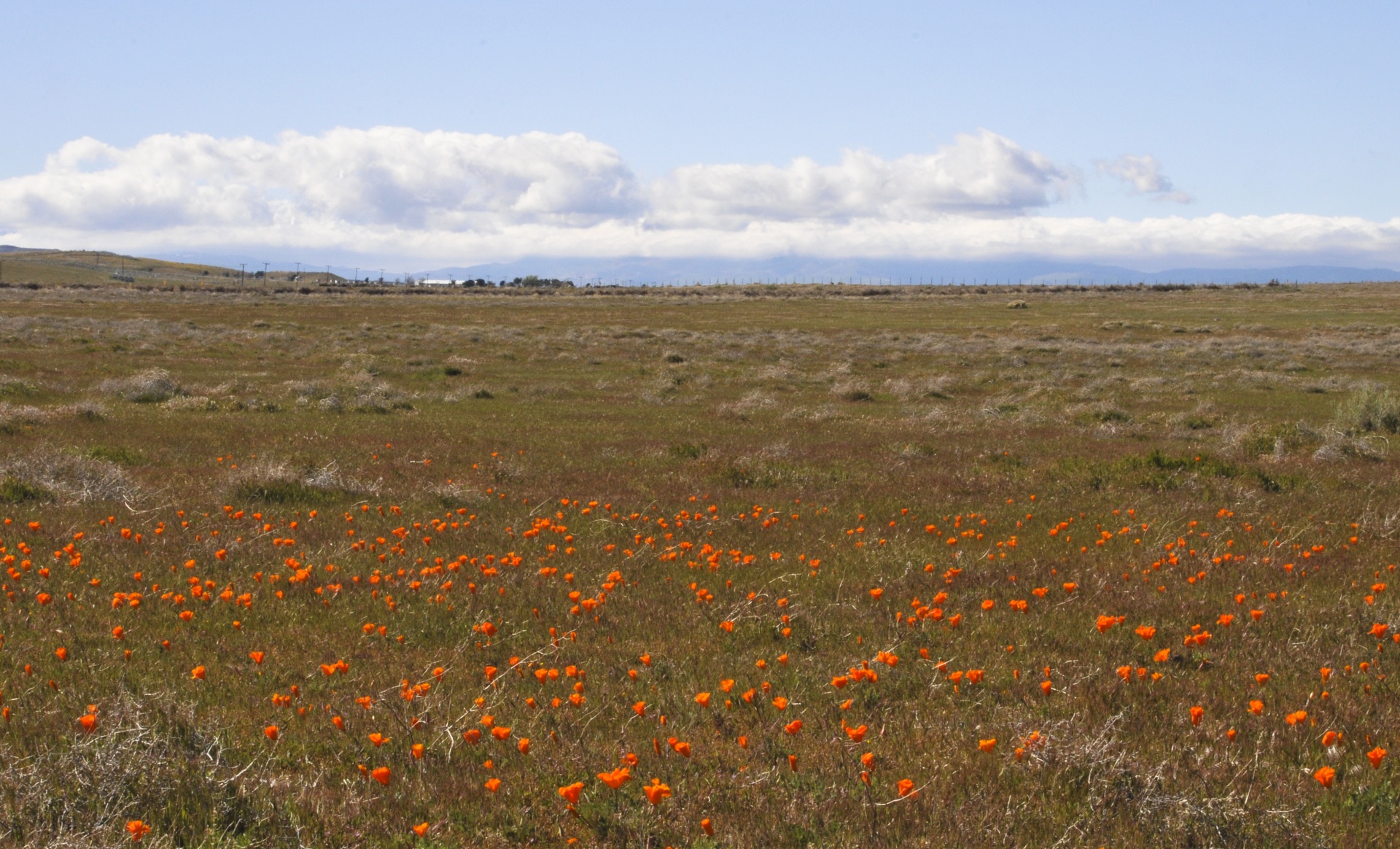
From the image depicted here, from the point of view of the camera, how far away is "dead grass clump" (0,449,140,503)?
1096 centimetres

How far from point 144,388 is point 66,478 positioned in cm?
1384

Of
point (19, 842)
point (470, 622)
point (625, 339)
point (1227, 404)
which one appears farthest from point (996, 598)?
point (625, 339)

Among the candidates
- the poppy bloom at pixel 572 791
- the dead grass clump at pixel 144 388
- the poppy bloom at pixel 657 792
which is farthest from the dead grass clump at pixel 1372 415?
the dead grass clump at pixel 144 388

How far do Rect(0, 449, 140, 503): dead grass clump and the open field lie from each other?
6 cm

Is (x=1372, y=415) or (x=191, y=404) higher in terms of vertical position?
(x=1372, y=415)

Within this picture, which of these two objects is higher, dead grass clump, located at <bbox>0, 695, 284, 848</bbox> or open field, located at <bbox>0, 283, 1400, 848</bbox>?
dead grass clump, located at <bbox>0, 695, 284, 848</bbox>

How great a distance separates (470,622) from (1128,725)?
4.55m

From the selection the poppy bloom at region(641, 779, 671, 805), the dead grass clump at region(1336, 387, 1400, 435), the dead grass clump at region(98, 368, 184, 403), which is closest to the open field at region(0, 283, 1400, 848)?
the poppy bloom at region(641, 779, 671, 805)

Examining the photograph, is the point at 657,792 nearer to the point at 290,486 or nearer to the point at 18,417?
the point at 290,486

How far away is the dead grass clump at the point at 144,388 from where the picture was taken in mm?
23359

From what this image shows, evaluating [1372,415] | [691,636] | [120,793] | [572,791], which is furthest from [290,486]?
[1372,415]

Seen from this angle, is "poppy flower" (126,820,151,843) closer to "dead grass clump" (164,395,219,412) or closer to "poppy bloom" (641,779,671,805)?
"poppy bloom" (641,779,671,805)

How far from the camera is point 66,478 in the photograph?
11594 mm

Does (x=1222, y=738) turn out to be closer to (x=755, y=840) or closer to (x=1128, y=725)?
(x=1128, y=725)
